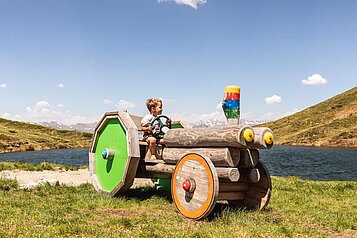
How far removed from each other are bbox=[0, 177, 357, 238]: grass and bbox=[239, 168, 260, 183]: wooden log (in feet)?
2.77

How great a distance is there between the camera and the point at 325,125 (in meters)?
115

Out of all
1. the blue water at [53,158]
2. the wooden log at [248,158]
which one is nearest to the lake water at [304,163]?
the blue water at [53,158]

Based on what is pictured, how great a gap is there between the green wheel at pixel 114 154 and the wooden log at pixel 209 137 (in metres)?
1.10

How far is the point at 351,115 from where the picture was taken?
114m

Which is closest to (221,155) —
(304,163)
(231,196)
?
Answer: (231,196)

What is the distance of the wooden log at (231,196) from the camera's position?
9.11 metres

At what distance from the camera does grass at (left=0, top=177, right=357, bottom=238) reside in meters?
7.22

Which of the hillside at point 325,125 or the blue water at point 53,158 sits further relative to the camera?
the hillside at point 325,125

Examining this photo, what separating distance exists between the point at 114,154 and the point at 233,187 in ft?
13.7

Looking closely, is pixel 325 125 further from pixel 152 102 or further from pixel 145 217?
pixel 145 217

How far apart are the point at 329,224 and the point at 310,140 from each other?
329 ft

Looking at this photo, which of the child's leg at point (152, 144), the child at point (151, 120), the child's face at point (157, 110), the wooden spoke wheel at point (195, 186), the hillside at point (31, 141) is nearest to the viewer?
the wooden spoke wheel at point (195, 186)

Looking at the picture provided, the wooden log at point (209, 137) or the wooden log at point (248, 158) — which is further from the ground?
the wooden log at point (209, 137)

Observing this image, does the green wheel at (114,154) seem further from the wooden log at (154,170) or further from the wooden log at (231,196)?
the wooden log at (231,196)
